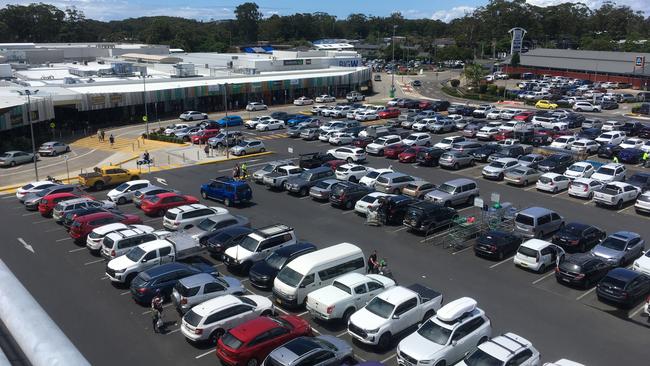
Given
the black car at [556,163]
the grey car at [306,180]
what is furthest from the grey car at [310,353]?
the black car at [556,163]

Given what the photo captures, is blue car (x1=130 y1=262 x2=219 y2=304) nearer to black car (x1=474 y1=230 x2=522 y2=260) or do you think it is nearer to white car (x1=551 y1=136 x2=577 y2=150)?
black car (x1=474 y1=230 x2=522 y2=260)

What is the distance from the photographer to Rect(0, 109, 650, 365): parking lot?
1636 centimetres

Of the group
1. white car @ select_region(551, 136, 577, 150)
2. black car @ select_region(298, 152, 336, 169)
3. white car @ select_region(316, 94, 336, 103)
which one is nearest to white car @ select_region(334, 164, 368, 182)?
black car @ select_region(298, 152, 336, 169)

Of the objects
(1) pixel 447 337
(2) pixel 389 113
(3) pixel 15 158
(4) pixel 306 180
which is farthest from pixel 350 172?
(2) pixel 389 113

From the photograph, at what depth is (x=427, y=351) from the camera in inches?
588

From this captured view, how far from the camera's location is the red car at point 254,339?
1494 cm

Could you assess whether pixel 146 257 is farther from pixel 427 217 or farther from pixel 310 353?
pixel 427 217

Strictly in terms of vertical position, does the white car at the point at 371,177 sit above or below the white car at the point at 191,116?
below

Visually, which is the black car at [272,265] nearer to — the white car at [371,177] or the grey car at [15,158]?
the white car at [371,177]

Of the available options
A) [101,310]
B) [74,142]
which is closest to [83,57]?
[74,142]

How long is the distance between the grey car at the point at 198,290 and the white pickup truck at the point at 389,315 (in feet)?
15.2

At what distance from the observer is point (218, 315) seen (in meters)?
16.6

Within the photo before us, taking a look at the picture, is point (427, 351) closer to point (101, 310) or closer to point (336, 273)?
point (336, 273)

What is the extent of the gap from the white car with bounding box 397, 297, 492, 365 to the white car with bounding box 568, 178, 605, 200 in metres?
19.2
